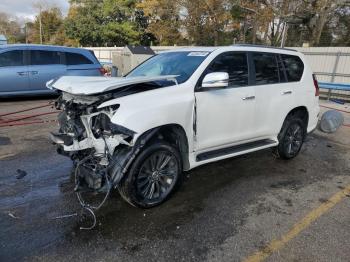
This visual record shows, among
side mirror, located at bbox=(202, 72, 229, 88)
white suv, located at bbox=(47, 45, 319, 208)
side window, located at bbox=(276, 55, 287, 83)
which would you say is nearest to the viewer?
white suv, located at bbox=(47, 45, 319, 208)

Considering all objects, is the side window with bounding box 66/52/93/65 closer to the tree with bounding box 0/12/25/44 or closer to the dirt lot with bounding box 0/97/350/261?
the dirt lot with bounding box 0/97/350/261

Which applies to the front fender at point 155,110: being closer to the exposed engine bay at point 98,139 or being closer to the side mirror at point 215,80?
the exposed engine bay at point 98,139

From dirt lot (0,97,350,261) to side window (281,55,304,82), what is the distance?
1.50 meters

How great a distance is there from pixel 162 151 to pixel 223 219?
1039 millimetres

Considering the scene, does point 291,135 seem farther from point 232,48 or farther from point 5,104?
point 5,104

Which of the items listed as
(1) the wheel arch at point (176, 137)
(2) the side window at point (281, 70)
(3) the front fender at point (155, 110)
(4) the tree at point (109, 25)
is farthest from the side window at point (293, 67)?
(4) the tree at point (109, 25)

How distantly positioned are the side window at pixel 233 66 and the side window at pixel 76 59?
7.76 meters

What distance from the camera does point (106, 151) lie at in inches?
144

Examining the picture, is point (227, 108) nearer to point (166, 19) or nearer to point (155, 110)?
point (155, 110)

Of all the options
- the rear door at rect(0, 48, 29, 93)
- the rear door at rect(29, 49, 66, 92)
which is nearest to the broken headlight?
the rear door at rect(0, 48, 29, 93)

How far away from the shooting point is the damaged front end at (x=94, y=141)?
3.60m

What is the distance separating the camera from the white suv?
363 cm

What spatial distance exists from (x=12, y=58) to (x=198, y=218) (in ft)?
27.9

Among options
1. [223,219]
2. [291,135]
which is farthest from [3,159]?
[291,135]
